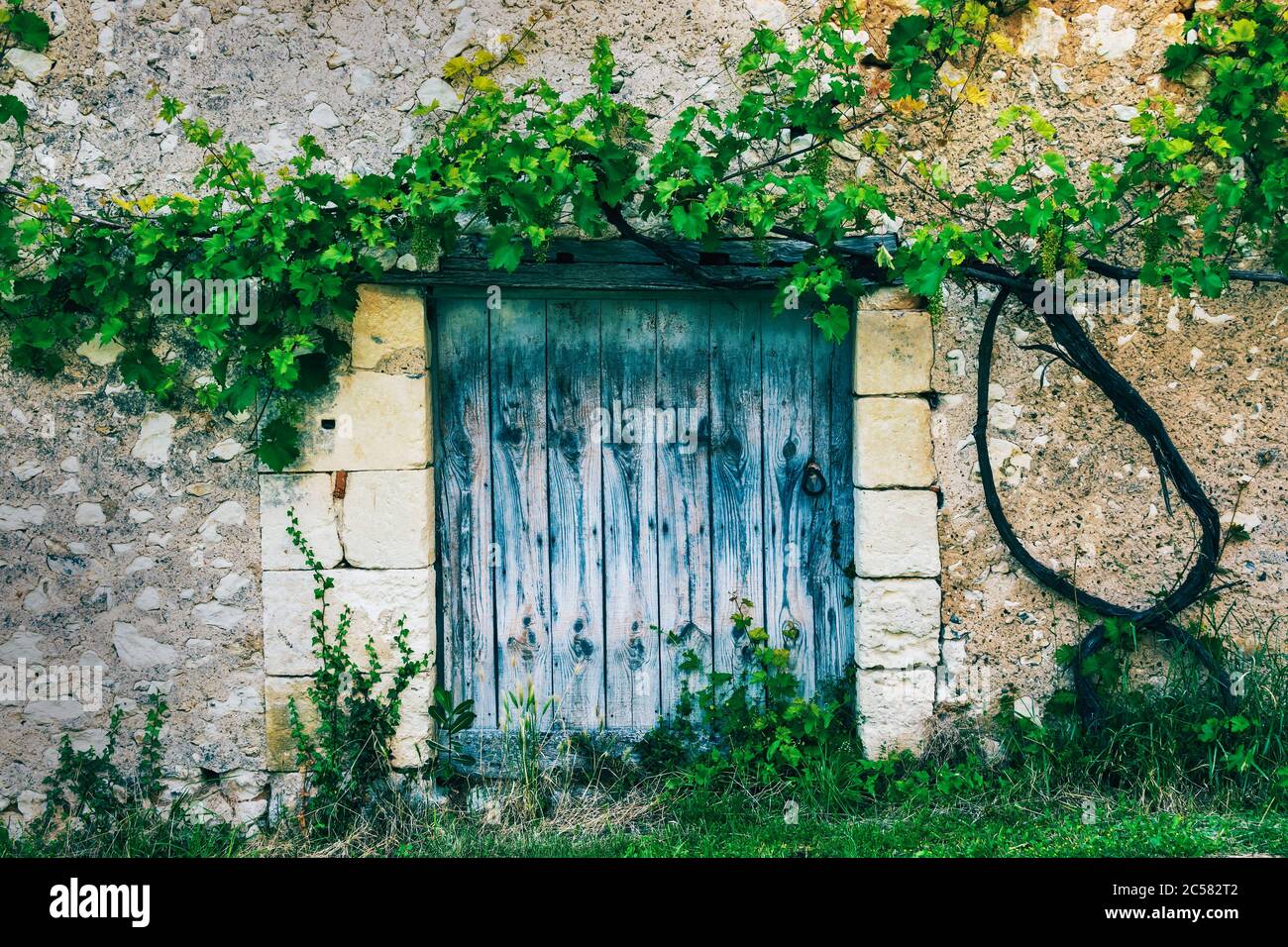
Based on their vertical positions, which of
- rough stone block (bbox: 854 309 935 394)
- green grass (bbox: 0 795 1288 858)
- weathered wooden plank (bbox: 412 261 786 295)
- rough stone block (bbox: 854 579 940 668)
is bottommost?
green grass (bbox: 0 795 1288 858)

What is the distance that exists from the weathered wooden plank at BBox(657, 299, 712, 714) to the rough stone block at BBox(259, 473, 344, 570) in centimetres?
111

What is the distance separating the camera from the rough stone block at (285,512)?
10.4 ft

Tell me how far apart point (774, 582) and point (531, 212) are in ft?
4.83

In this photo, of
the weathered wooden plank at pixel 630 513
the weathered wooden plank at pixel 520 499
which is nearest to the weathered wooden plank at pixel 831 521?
the weathered wooden plank at pixel 630 513

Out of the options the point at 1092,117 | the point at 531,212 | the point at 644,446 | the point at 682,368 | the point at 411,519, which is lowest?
the point at 411,519

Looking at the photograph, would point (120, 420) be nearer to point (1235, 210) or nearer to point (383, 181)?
point (383, 181)

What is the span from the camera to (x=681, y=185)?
9.41 feet

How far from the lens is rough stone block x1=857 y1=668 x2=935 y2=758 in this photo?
3.23 metres

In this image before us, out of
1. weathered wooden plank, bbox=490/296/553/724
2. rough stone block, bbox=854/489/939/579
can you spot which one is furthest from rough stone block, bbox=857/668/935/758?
weathered wooden plank, bbox=490/296/553/724

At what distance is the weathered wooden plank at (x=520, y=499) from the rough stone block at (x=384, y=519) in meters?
0.30

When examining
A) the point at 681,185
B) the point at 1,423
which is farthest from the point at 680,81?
the point at 1,423

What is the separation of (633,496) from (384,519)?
827 mm

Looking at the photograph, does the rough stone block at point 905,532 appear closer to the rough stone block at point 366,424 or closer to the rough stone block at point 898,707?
the rough stone block at point 898,707

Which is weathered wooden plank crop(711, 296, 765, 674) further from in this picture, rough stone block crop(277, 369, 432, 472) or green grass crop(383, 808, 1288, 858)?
rough stone block crop(277, 369, 432, 472)
